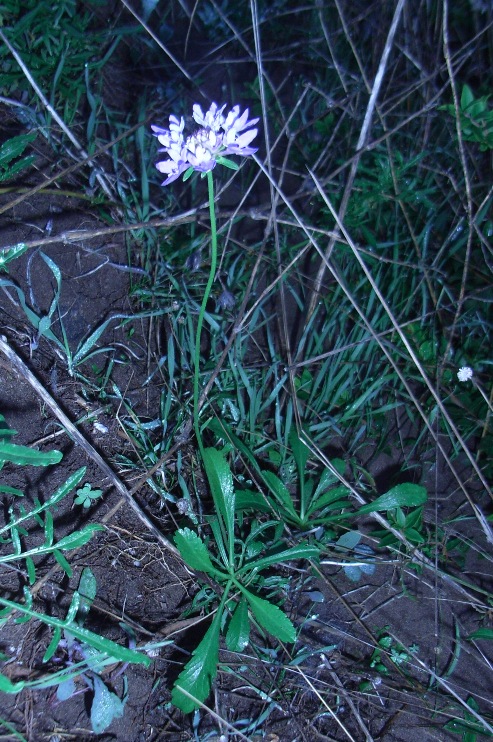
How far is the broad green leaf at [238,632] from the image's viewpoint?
49.6 inches

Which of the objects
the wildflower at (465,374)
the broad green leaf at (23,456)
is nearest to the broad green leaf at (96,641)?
the broad green leaf at (23,456)

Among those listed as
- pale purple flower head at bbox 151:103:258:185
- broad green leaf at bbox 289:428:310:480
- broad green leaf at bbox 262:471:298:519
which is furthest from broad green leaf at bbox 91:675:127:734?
pale purple flower head at bbox 151:103:258:185

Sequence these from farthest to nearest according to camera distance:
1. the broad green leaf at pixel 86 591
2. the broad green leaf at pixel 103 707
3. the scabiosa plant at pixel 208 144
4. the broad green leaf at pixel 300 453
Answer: the broad green leaf at pixel 300 453
the broad green leaf at pixel 86 591
the broad green leaf at pixel 103 707
the scabiosa plant at pixel 208 144

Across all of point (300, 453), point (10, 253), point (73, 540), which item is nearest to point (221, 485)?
point (300, 453)

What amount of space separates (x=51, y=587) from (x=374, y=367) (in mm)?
1177

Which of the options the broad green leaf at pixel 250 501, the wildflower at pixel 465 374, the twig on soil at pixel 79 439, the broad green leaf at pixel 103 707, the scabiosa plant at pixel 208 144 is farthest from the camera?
the wildflower at pixel 465 374

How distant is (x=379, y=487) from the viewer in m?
1.77

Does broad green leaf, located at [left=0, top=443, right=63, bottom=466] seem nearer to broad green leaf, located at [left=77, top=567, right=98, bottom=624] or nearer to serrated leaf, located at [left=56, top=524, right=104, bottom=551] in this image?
serrated leaf, located at [left=56, top=524, right=104, bottom=551]

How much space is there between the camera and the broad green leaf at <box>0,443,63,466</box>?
106 centimetres

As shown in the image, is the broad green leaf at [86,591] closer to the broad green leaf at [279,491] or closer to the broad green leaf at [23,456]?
the broad green leaf at [23,456]

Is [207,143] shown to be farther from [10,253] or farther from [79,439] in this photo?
[79,439]

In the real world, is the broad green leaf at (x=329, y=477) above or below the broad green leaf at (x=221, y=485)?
below

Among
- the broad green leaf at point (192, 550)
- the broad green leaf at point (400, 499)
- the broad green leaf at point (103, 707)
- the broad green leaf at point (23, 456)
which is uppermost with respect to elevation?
the broad green leaf at point (23, 456)

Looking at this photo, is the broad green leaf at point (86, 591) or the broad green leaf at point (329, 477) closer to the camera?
the broad green leaf at point (86, 591)
